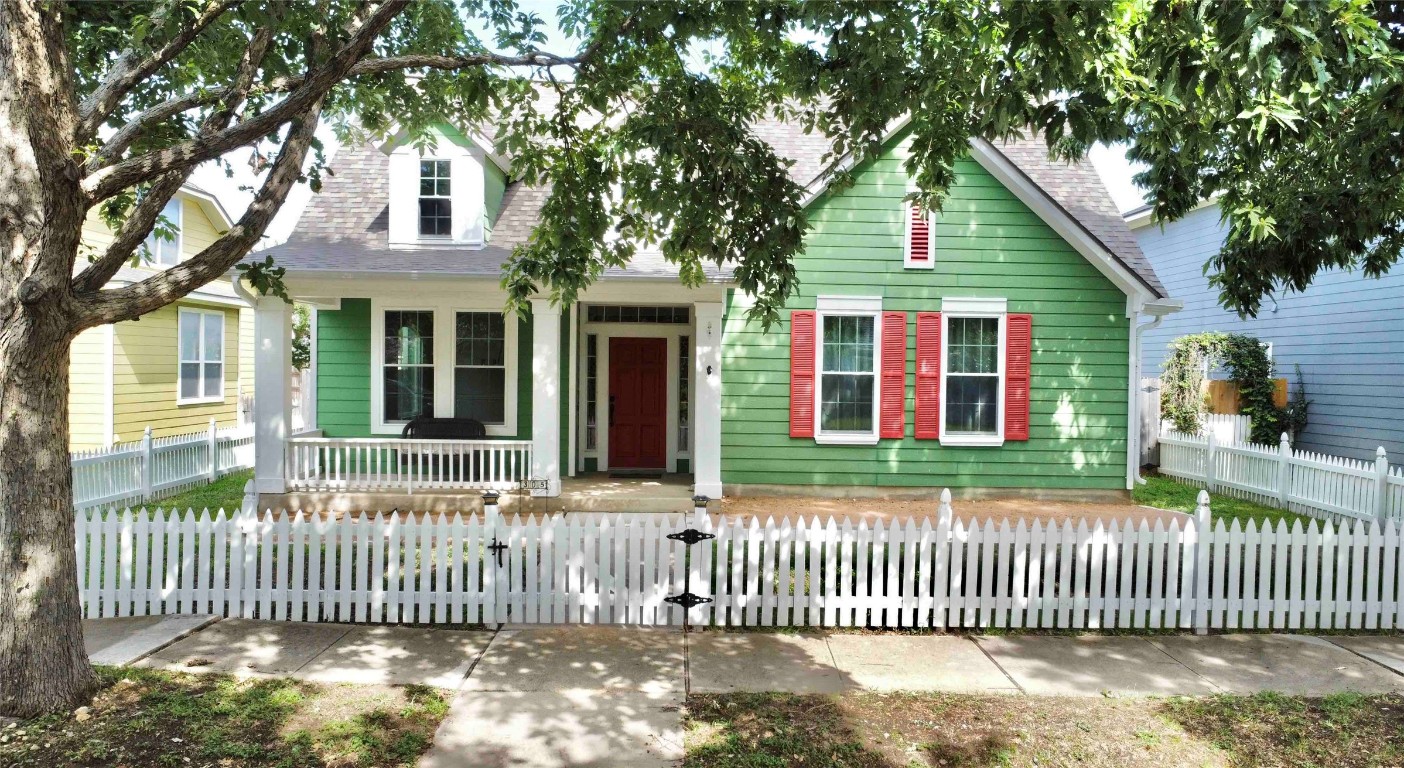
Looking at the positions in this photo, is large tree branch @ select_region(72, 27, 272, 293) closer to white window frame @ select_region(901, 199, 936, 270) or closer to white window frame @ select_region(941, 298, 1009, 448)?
white window frame @ select_region(901, 199, 936, 270)

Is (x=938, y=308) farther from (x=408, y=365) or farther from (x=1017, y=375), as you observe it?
(x=408, y=365)

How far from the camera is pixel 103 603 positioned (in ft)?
22.2

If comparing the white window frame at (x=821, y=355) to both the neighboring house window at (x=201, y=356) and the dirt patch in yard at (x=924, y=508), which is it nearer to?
the dirt patch in yard at (x=924, y=508)

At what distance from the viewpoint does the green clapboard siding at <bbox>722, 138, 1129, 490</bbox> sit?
12.5 meters

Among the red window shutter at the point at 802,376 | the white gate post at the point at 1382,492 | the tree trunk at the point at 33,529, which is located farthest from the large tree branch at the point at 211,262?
the white gate post at the point at 1382,492

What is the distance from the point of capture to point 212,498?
12.2 m

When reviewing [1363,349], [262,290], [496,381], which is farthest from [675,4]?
[1363,349]

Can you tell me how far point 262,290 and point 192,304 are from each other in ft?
46.4

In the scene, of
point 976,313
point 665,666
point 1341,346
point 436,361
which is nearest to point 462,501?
point 436,361

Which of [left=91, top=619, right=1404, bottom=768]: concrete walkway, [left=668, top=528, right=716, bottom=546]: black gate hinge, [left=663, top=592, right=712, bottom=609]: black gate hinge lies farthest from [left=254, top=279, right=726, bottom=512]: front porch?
[left=91, top=619, right=1404, bottom=768]: concrete walkway

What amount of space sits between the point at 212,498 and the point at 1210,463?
630 inches

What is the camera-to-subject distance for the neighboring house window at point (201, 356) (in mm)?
17969

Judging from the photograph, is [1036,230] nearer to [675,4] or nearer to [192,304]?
[675,4]

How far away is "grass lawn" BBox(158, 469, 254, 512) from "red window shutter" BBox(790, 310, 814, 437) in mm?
7669
